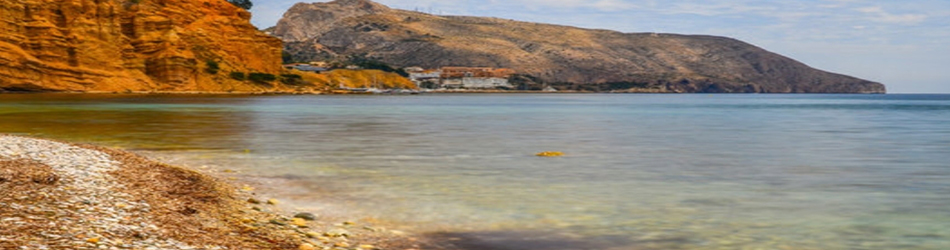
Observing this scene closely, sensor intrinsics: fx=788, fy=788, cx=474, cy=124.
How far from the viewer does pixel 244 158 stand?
21.9 meters

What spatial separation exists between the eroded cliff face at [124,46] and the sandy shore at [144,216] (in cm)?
10057

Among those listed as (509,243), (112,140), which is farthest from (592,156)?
(112,140)

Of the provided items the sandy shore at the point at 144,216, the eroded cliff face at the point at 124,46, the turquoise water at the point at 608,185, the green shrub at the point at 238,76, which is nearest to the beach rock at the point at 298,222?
the sandy shore at the point at 144,216

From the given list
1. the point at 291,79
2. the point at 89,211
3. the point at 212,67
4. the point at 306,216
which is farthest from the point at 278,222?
the point at 291,79

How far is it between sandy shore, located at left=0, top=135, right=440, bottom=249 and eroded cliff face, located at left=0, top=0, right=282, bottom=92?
101 meters

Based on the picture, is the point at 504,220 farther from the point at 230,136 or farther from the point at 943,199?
the point at 230,136

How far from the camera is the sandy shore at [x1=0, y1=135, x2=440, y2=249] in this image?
8.33 m

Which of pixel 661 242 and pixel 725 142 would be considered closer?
pixel 661 242

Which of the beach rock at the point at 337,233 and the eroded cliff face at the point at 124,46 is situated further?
the eroded cliff face at the point at 124,46

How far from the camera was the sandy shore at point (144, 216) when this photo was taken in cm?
833

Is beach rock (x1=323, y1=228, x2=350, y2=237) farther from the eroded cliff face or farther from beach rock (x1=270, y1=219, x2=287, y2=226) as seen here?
the eroded cliff face

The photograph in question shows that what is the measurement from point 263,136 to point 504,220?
22697 millimetres

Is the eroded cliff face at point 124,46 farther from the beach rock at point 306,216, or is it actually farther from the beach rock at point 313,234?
the beach rock at point 313,234

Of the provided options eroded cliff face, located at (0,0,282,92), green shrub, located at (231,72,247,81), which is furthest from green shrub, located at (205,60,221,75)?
green shrub, located at (231,72,247,81)
